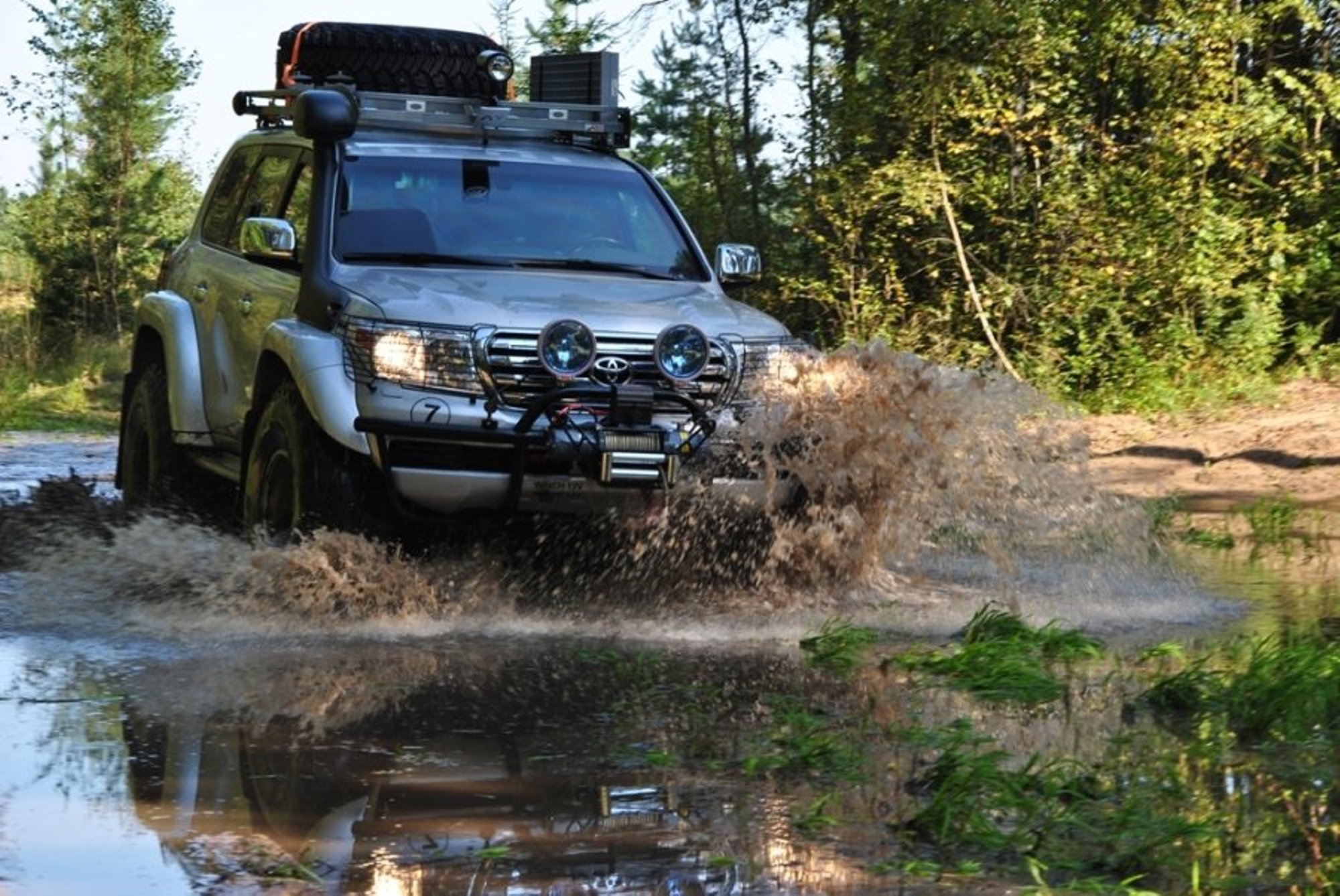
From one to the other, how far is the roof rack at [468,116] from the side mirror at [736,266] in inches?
32.3

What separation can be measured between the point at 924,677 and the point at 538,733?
5.10 ft

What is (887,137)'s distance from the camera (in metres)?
19.9

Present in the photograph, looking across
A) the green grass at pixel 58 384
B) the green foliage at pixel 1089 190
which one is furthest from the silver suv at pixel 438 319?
the green grass at pixel 58 384

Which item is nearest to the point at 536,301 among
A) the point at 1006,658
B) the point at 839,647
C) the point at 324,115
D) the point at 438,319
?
the point at 438,319

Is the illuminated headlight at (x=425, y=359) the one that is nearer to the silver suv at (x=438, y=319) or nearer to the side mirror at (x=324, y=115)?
the silver suv at (x=438, y=319)

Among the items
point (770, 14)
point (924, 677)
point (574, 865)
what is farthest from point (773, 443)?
point (770, 14)

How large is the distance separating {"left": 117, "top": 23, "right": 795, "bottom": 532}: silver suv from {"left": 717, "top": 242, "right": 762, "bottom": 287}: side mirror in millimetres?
11

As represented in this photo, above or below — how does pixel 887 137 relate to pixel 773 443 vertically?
above

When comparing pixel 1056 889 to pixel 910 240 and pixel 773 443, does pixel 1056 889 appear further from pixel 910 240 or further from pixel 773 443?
pixel 910 240

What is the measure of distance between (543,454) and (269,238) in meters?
1.63

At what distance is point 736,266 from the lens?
31.4 ft

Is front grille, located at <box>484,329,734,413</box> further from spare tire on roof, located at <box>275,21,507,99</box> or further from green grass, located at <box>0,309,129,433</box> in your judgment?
green grass, located at <box>0,309,129,433</box>

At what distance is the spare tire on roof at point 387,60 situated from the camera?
10570 mm

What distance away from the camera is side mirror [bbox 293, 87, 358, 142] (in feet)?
29.7
